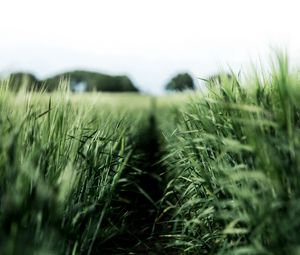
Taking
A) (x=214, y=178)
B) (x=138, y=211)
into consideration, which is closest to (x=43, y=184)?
(x=214, y=178)

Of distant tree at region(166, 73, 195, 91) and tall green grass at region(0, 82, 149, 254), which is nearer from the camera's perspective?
tall green grass at region(0, 82, 149, 254)

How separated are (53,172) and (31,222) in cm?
48

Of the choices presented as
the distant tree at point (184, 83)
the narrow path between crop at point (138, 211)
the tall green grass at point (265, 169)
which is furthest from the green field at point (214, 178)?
the distant tree at point (184, 83)

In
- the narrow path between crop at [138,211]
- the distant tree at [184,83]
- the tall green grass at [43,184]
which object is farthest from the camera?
the distant tree at [184,83]

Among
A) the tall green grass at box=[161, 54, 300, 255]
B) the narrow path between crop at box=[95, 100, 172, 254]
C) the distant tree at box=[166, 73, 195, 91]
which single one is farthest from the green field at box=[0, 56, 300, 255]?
the distant tree at box=[166, 73, 195, 91]

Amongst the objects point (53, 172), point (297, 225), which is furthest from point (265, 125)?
point (53, 172)

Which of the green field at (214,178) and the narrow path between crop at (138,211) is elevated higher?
the green field at (214,178)

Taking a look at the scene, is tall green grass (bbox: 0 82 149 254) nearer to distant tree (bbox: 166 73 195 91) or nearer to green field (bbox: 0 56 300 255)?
green field (bbox: 0 56 300 255)

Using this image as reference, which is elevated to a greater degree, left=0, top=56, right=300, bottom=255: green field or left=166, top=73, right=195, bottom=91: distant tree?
left=166, top=73, right=195, bottom=91: distant tree

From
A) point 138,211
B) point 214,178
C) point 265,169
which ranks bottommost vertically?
point 138,211

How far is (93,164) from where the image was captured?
284cm

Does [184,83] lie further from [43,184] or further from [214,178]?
[43,184]

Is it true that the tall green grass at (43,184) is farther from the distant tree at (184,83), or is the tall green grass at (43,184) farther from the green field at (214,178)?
the distant tree at (184,83)

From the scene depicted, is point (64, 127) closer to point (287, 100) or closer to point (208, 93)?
point (208, 93)
